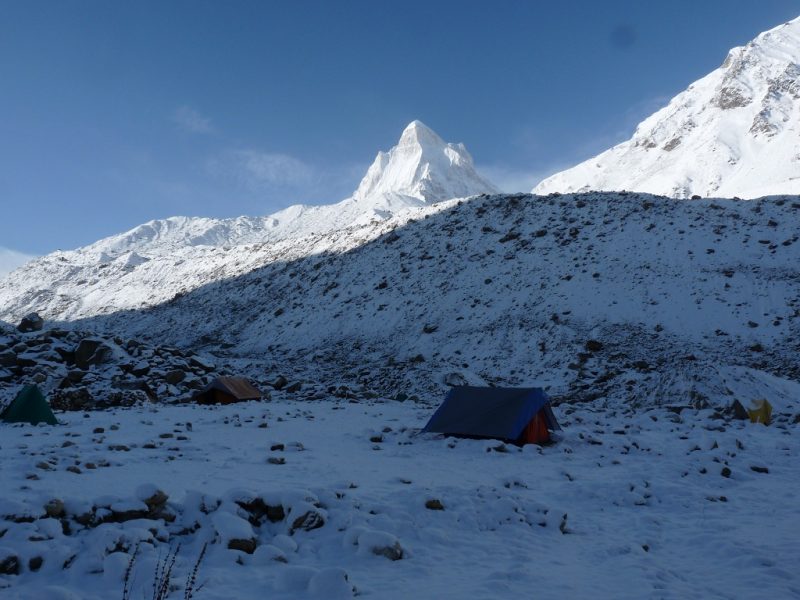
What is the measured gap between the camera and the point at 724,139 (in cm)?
12144

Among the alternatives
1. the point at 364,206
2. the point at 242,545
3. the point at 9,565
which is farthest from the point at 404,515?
the point at 364,206

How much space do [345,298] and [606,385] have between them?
21890mm

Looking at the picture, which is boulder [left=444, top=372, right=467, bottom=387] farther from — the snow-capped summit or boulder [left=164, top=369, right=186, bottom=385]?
the snow-capped summit

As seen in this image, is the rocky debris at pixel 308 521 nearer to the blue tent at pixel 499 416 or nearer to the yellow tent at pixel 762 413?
the blue tent at pixel 499 416

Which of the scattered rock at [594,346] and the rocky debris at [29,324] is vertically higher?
the scattered rock at [594,346]

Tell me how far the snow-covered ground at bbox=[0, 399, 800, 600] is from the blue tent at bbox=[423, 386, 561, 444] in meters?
0.78

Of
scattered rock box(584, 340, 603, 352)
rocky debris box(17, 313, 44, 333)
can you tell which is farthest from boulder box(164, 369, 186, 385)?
scattered rock box(584, 340, 603, 352)

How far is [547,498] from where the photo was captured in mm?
9062

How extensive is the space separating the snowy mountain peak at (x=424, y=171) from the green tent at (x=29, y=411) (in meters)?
127

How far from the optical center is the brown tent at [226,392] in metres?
20.9

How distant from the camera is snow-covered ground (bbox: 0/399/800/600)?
564cm

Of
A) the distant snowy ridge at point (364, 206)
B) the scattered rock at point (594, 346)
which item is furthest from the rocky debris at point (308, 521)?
the distant snowy ridge at point (364, 206)

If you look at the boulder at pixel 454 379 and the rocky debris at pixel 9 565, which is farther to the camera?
the boulder at pixel 454 379

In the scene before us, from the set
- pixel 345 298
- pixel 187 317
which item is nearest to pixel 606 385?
pixel 345 298
